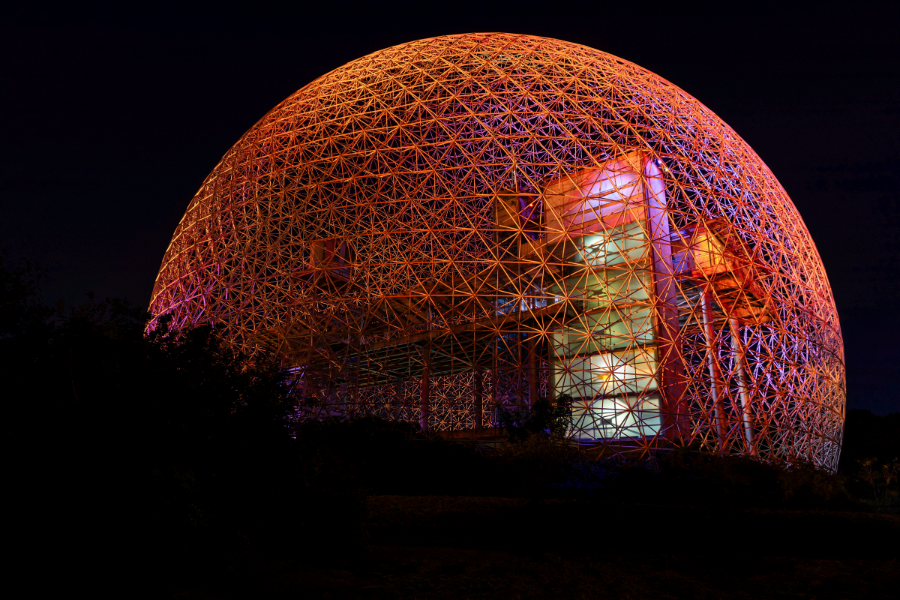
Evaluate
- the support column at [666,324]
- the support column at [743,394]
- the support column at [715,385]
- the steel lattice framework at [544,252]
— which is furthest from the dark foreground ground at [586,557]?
the support column at [743,394]

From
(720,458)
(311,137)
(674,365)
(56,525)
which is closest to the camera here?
(56,525)

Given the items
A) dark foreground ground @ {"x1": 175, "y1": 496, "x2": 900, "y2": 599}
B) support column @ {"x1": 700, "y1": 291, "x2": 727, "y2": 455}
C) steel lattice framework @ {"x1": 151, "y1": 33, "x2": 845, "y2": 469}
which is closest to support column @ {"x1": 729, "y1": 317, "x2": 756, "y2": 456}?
steel lattice framework @ {"x1": 151, "y1": 33, "x2": 845, "y2": 469}

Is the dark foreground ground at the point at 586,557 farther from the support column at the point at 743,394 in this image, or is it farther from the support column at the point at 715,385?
the support column at the point at 743,394

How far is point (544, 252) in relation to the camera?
71.9 feet

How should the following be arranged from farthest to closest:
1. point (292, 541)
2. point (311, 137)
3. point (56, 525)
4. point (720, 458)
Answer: point (311, 137)
point (720, 458)
point (292, 541)
point (56, 525)

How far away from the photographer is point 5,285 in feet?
28.2

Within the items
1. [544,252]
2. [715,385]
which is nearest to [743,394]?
[715,385]

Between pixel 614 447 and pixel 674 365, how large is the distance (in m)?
3.76

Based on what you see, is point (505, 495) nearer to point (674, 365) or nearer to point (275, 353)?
point (674, 365)

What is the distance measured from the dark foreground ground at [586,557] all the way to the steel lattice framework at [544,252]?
7632 millimetres

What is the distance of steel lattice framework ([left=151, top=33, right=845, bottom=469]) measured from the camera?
21219 mm

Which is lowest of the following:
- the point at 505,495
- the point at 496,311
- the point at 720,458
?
the point at 505,495

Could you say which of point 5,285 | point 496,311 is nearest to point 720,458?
point 496,311

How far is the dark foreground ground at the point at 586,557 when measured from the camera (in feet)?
27.8
